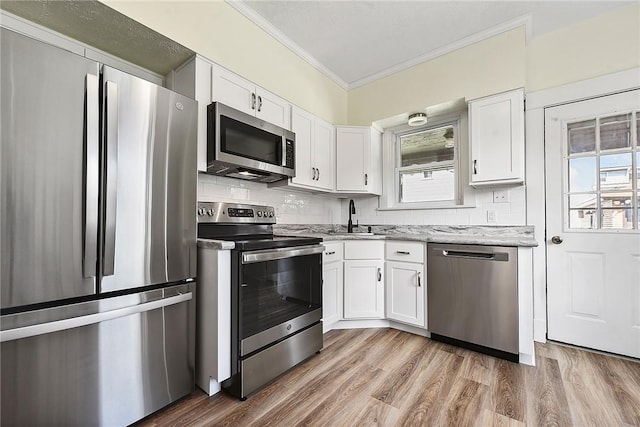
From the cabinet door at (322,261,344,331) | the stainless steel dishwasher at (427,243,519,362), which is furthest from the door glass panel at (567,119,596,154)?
the cabinet door at (322,261,344,331)

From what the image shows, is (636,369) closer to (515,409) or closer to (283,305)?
(515,409)

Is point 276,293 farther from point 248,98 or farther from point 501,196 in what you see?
point 501,196

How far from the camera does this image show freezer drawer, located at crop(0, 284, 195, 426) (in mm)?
1089

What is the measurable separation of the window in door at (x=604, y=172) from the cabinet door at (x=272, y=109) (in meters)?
2.42

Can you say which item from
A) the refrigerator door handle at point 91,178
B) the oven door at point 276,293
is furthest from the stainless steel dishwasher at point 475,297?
the refrigerator door handle at point 91,178

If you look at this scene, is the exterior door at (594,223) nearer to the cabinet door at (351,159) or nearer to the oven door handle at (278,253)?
the cabinet door at (351,159)

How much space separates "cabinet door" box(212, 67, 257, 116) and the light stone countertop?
1.13 metres

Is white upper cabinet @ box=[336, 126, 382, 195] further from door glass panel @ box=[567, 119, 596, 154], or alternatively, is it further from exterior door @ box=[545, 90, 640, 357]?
door glass panel @ box=[567, 119, 596, 154]

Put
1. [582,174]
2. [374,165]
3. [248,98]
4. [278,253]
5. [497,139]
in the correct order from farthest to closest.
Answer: [374,165] < [497,139] < [582,174] < [248,98] < [278,253]

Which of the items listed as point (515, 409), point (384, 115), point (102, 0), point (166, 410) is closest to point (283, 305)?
point (166, 410)

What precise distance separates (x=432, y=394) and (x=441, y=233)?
162 cm

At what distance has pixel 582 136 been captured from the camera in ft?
7.80

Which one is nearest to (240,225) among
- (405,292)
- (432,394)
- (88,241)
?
(88,241)

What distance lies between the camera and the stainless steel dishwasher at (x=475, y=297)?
6.79 feet
